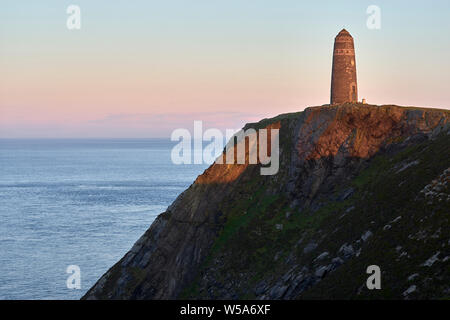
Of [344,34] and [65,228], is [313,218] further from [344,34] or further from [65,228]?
[65,228]

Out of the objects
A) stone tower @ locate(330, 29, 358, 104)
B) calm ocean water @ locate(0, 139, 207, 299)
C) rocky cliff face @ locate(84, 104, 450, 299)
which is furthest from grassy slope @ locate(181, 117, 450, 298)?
calm ocean water @ locate(0, 139, 207, 299)

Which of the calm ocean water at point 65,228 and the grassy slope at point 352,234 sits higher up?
the grassy slope at point 352,234

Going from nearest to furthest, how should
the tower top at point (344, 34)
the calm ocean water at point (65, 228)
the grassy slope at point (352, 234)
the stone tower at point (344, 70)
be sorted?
the grassy slope at point (352, 234) → the stone tower at point (344, 70) → the tower top at point (344, 34) → the calm ocean water at point (65, 228)

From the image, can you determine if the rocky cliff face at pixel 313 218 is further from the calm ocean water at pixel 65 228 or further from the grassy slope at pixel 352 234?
the calm ocean water at pixel 65 228

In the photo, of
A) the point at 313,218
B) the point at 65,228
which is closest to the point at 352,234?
the point at 313,218

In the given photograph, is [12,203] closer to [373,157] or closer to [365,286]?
[373,157]

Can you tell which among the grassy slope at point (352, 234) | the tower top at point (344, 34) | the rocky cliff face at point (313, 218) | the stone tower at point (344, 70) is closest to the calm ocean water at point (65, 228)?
the rocky cliff face at point (313, 218)
